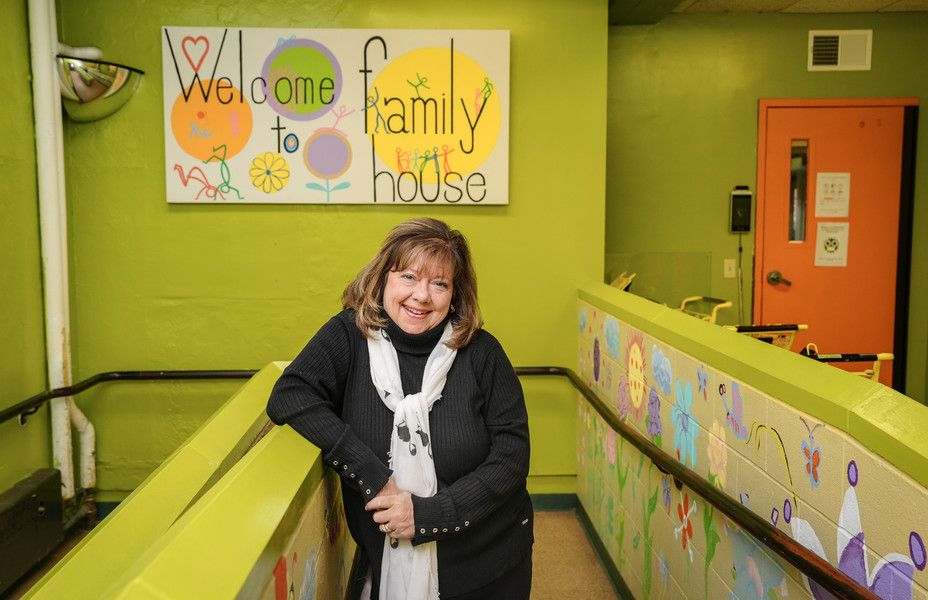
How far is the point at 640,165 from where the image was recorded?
448cm

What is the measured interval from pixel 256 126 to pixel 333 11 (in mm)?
691

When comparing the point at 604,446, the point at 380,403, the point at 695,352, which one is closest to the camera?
the point at 380,403

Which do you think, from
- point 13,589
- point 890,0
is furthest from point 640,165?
point 13,589

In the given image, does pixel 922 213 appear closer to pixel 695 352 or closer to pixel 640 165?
pixel 640 165

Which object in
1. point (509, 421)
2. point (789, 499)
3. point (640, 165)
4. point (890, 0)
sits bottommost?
point (789, 499)

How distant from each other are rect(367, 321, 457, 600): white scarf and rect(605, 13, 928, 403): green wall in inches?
121

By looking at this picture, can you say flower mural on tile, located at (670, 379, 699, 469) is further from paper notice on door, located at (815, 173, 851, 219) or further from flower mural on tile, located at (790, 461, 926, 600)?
paper notice on door, located at (815, 173, 851, 219)

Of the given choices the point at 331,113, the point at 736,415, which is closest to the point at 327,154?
the point at 331,113

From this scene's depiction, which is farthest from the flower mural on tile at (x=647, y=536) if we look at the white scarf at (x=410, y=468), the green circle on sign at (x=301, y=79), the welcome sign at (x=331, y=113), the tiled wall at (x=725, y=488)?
the green circle on sign at (x=301, y=79)

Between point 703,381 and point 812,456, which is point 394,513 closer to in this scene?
point 812,456

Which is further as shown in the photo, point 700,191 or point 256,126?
point 700,191

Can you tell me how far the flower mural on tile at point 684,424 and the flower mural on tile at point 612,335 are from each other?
2.24ft

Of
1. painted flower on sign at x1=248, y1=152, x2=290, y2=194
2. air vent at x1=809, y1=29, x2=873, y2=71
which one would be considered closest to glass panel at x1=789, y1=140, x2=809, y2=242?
air vent at x1=809, y1=29, x2=873, y2=71

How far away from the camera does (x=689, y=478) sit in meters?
1.90
